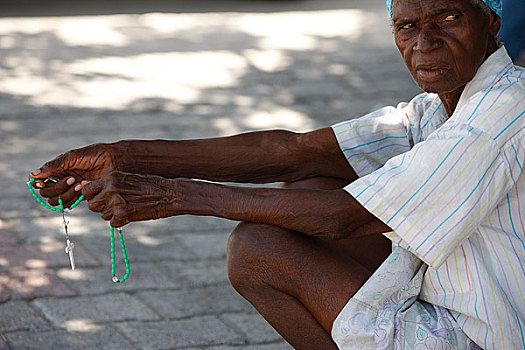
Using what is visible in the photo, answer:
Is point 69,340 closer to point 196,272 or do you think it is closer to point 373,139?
point 196,272

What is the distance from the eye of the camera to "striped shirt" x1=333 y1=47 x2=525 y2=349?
1.79m

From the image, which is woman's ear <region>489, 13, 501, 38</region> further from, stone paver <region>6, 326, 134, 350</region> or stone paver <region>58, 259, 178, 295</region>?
stone paver <region>58, 259, 178, 295</region>

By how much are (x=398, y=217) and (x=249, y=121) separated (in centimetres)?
346

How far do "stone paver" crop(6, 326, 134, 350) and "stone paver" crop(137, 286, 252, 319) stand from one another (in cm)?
24

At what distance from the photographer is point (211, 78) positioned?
616 centimetres

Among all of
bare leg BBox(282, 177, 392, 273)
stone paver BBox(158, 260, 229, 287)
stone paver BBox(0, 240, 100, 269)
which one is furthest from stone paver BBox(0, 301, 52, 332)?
bare leg BBox(282, 177, 392, 273)

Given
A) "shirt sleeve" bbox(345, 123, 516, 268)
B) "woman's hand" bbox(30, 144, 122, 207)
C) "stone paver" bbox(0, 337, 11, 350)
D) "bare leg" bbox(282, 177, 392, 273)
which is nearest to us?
"shirt sleeve" bbox(345, 123, 516, 268)

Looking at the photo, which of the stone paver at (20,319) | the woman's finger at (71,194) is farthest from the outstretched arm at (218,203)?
the stone paver at (20,319)

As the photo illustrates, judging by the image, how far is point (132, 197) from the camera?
194cm

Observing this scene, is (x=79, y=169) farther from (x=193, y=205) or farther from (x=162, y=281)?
(x=162, y=281)

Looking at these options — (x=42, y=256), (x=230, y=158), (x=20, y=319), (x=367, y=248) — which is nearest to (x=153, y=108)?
(x=42, y=256)

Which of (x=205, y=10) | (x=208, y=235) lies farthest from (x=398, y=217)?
(x=205, y=10)

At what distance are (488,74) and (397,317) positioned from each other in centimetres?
61

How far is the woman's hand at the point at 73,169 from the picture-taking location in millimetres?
2201
